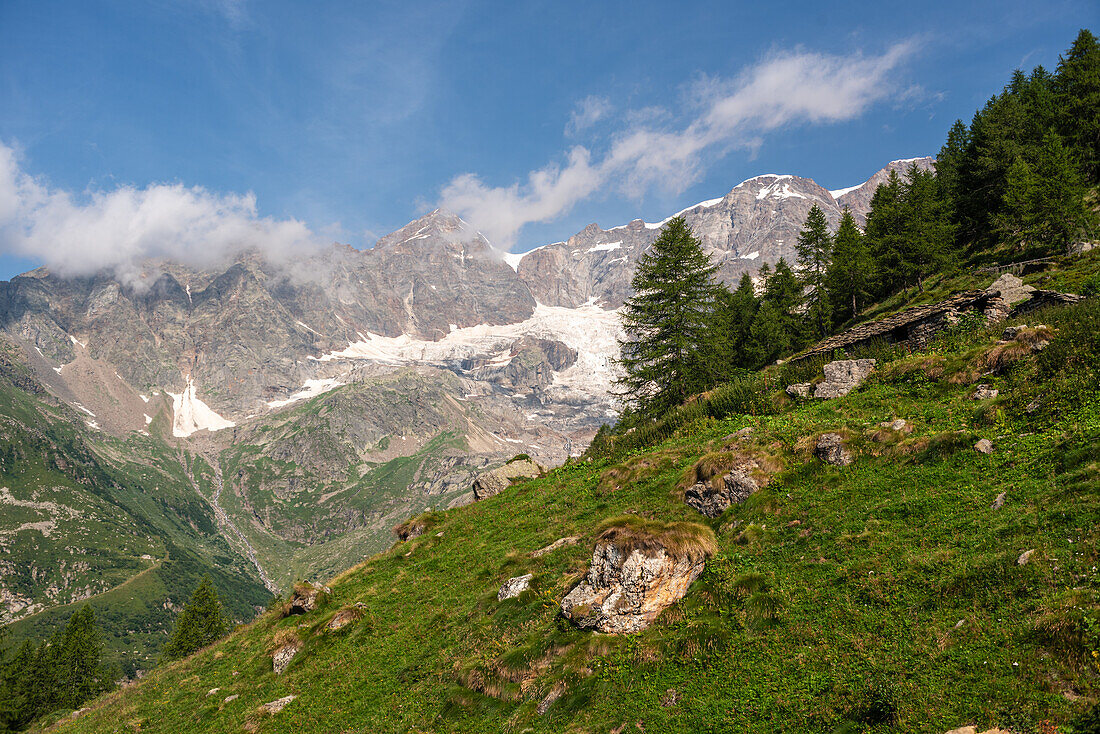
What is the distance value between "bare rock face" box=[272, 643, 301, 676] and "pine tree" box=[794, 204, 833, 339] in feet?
195

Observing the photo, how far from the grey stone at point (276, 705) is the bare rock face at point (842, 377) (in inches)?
976

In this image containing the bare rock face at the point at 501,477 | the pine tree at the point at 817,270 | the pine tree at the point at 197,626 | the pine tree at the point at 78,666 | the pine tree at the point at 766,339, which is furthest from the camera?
the pine tree at the point at 197,626

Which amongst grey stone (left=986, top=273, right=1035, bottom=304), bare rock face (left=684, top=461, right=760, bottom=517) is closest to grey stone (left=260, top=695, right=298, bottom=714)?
bare rock face (left=684, top=461, right=760, bottom=517)

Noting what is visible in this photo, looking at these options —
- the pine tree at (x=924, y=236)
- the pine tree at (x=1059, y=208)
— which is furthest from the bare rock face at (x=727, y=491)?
the pine tree at (x=924, y=236)

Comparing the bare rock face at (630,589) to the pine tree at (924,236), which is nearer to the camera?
the bare rock face at (630,589)

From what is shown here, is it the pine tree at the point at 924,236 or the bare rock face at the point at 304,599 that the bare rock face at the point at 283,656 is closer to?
the bare rock face at the point at 304,599

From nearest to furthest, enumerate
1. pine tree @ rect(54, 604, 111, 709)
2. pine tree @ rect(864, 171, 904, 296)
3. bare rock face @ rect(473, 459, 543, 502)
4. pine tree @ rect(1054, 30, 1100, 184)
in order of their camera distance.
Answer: bare rock face @ rect(473, 459, 543, 502), pine tree @ rect(1054, 30, 1100, 184), pine tree @ rect(864, 171, 904, 296), pine tree @ rect(54, 604, 111, 709)

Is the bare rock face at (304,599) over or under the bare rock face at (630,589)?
over

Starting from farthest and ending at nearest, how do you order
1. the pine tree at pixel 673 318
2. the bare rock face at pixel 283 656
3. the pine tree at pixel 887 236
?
the pine tree at pixel 887 236 → the pine tree at pixel 673 318 → the bare rock face at pixel 283 656

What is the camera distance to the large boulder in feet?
42.2

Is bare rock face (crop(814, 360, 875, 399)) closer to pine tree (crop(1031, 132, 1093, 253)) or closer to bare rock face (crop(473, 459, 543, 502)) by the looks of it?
bare rock face (crop(473, 459, 543, 502))

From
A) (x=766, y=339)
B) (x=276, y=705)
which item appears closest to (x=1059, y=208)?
(x=766, y=339)

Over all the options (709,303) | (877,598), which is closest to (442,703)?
(877,598)

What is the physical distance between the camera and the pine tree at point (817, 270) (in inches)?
2406
